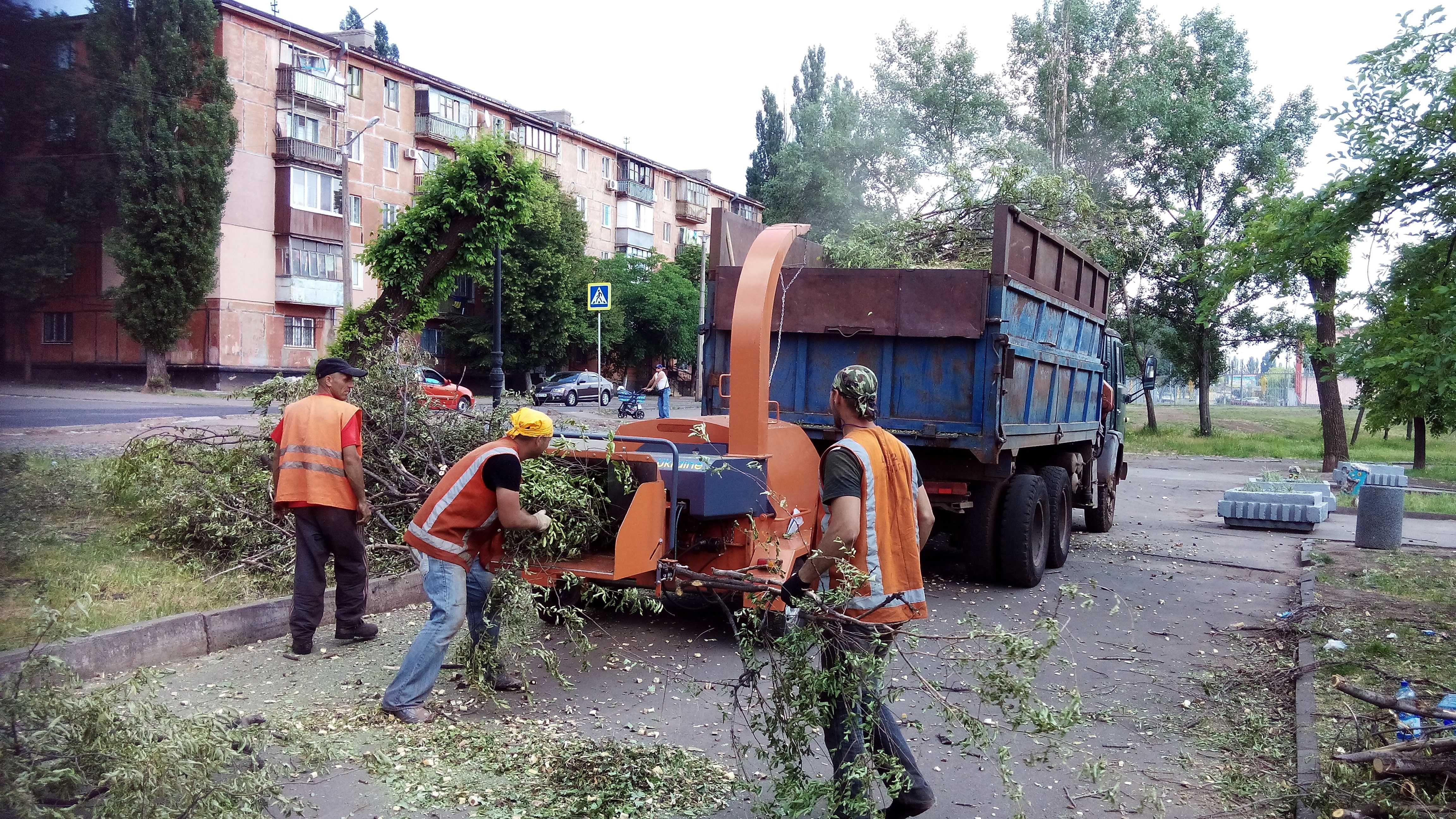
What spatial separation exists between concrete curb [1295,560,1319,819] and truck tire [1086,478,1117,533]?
5834mm

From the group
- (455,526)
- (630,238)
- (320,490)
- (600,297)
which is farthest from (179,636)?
(630,238)

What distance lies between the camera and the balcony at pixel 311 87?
34.7 m

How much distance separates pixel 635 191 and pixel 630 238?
2.64 metres

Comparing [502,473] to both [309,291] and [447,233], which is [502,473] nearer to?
[447,233]

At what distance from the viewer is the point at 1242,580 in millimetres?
9984

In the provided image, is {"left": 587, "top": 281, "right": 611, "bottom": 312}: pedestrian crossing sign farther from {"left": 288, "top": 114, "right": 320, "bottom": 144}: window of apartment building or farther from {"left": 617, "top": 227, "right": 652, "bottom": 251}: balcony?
{"left": 617, "top": 227, "right": 652, "bottom": 251}: balcony

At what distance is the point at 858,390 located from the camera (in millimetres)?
3705

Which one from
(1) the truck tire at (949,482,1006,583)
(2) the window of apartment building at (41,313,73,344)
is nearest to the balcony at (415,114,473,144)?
(1) the truck tire at (949,482,1006,583)

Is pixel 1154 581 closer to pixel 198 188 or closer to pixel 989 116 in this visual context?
pixel 198 188

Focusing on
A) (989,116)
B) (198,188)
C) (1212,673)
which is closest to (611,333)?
(989,116)

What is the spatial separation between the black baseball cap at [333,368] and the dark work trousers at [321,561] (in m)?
0.80

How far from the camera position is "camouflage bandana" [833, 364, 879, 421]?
371 cm

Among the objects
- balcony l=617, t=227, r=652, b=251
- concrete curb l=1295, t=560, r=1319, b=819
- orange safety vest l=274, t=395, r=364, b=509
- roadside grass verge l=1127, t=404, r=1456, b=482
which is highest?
balcony l=617, t=227, r=652, b=251

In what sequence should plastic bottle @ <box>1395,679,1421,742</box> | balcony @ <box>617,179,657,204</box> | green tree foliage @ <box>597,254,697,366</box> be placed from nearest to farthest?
plastic bottle @ <box>1395,679,1421,742</box> → green tree foliage @ <box>597,254,697,366</box> → balcony @ <box>617,179,657,204</box>
